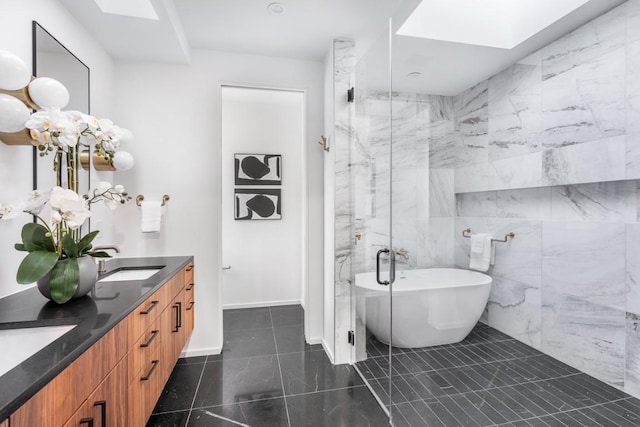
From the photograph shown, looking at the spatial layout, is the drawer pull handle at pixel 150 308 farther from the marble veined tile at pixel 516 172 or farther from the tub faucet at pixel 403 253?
the marble veined tile at pixel 516 172

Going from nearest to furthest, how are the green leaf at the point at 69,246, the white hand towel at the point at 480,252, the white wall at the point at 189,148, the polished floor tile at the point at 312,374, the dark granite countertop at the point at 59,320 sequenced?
1. the dark granite countertop at the point at 59,320
2. the green leaf at the point at 69,246
3. the white hand towel at the point at 480,252
4. the polished floor tile at the point at 312,374
5. the white wall at the point at 189,148

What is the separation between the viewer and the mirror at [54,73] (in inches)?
63.3

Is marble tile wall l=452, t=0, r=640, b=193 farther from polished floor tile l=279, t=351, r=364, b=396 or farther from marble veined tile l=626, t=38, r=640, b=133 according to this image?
polished floor tile l=279, t=351, r=364, b=396

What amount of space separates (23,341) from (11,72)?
98 cm

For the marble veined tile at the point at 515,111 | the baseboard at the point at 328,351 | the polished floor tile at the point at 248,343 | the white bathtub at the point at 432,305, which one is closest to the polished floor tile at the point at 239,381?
the polished floor tile at the point at 248,343

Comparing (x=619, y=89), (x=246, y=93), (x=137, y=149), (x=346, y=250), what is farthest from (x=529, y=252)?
(x=246, y=93)

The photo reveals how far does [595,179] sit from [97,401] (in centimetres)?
223

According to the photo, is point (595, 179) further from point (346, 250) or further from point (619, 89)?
point (346, 250)

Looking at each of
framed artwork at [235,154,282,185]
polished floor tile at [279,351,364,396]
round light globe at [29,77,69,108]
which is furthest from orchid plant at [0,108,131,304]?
framed artwork at [235,154,282,185]

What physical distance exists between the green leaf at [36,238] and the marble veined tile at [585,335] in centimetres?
236

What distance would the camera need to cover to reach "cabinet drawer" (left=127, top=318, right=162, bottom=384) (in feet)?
4.32

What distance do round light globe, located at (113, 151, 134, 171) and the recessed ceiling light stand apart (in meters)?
1.51

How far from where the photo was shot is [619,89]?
1.34 m

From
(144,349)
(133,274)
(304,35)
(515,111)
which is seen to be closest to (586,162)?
(515,111)
